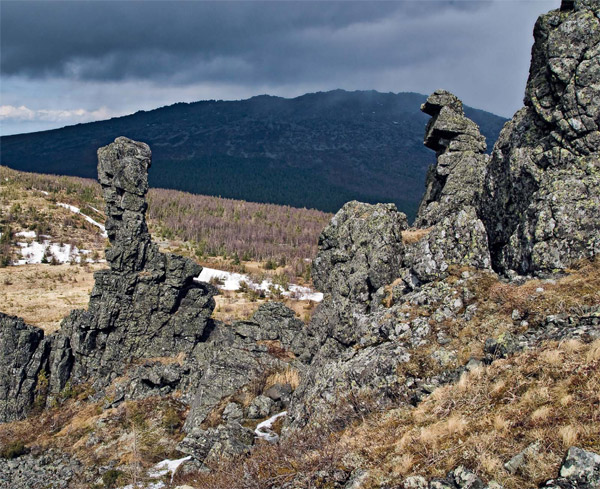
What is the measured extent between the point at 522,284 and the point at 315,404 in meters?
9.02

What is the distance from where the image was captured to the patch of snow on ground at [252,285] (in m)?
96.3

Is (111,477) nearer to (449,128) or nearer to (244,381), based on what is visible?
(244,381)

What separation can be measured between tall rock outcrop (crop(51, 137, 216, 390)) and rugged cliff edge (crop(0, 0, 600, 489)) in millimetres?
2513

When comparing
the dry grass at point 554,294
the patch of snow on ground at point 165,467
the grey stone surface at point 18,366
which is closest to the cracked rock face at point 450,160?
the dry grass at point 554,294

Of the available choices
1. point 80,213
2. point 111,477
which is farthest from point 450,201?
point 80,213

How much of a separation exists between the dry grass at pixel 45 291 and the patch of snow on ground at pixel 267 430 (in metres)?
38.1

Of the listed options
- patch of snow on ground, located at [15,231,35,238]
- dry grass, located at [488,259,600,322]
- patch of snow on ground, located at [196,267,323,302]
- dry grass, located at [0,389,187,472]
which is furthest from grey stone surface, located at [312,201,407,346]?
patch of snow on ground, located at [15,231,35,238]

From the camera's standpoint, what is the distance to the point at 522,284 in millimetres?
17219

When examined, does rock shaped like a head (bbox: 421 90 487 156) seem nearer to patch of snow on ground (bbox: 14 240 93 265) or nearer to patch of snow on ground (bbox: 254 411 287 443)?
patch of snow on ground (bbox: 254 411 287 443)

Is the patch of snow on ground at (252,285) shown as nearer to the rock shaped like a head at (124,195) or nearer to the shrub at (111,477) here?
the rock shaped like a head at (124,195)

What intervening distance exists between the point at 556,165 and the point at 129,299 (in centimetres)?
3714

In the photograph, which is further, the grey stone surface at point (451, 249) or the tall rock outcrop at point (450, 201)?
the tall rock outcrop at point (450, 201)

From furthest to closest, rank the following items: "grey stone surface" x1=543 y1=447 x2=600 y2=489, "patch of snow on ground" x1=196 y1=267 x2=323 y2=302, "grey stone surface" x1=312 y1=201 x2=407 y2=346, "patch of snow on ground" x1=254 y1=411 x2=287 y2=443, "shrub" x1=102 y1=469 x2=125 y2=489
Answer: "patch of snow on ground" x1=196 y1=267 x2=323 y2=302 → "shrub" x1=102 y1=469 x2=125 y2=489 → "grey stone surface" x1=312 y1=201 x2=407 y2=346 → "patch of snow on ground" x1=254 y1=411 x2=287 y2=443 → "grey stone surface" x1=543 y1=447 x2=600 y2=489

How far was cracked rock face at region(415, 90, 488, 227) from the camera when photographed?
35188 millimetres
